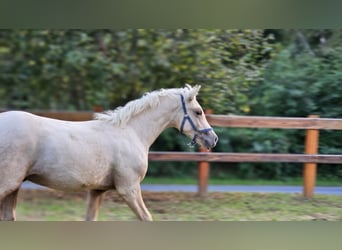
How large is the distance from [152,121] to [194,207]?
1278 millimetres

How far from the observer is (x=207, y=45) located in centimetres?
454

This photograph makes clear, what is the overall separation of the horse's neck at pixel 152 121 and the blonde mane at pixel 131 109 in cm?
4

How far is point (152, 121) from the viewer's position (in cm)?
322

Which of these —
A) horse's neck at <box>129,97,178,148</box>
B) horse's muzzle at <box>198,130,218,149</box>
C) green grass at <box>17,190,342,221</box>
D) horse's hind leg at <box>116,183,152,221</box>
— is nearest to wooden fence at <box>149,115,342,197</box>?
green grass at <box>17,190,342,221</box>

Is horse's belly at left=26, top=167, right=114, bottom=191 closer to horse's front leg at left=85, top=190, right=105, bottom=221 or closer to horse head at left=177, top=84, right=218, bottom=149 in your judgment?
horse's front leg at left=85, top=190, right=105, bottom=221

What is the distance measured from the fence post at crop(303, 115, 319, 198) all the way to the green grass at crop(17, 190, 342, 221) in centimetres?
11

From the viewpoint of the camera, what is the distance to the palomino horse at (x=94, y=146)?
277cm

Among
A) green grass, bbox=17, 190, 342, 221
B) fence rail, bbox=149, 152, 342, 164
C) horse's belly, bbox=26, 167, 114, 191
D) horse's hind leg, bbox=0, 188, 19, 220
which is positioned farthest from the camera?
fence rail, bbox=149, 152, 342, 164

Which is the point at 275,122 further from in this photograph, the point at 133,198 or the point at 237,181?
the point at 133,198

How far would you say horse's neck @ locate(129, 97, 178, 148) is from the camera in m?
3.19

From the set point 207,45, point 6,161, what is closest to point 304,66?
point 207,45

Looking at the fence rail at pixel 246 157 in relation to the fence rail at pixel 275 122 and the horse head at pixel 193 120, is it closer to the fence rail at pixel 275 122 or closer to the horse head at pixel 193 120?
the fence rail at pixel 275 122

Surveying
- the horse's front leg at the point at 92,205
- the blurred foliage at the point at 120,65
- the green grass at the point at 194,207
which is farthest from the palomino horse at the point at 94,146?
the blurred foliage at the point at 120,65

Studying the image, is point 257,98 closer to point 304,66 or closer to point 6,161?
point 304,66
